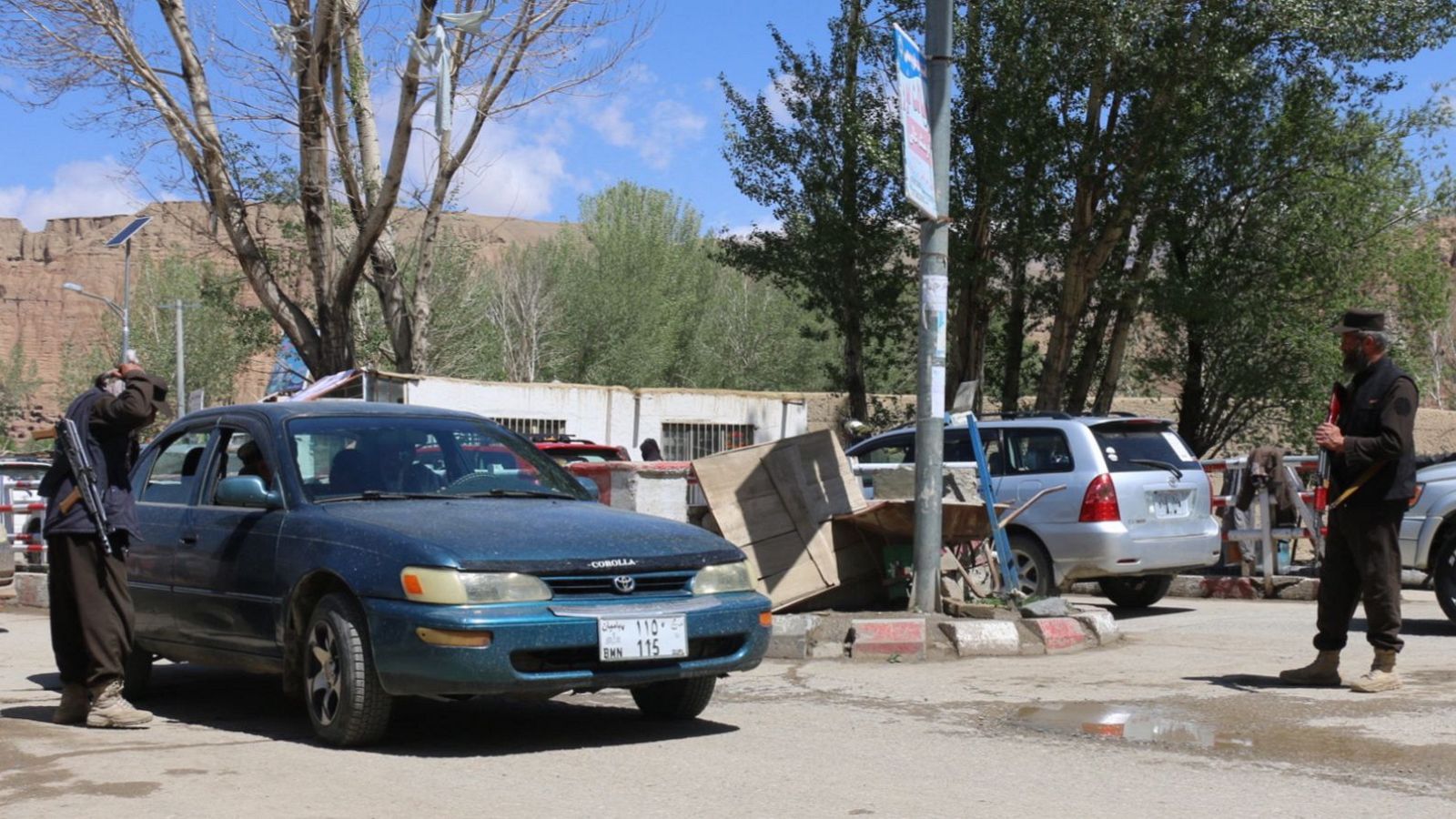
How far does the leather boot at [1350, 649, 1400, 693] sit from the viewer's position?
795 centimetres

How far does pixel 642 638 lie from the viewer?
6.38 m

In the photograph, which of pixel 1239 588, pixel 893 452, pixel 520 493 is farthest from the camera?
pixel 1239 588

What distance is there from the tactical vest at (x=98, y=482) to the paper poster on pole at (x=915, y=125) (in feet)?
16.8

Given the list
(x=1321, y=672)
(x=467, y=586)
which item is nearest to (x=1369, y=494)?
(x=1321, y=672)

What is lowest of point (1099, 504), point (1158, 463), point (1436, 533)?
point (1436, 533)

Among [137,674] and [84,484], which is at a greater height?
[84,484]

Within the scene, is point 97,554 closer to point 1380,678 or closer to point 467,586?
point 467,586

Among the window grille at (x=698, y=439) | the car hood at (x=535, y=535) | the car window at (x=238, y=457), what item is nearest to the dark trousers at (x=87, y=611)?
the car window at (x=238, y=457)

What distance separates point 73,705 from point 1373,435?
21.6ft

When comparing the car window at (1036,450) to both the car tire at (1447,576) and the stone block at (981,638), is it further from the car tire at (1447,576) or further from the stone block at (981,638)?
the stone block at (981,638)

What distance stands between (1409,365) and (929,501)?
81.5ft

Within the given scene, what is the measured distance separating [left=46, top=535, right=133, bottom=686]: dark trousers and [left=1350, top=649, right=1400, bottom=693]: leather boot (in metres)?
6.16

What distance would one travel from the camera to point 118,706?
7.13 meters

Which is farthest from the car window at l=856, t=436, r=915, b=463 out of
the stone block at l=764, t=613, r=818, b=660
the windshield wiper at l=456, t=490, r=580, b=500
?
the windshield wiper at l=456, t=490, r=580, b=500
